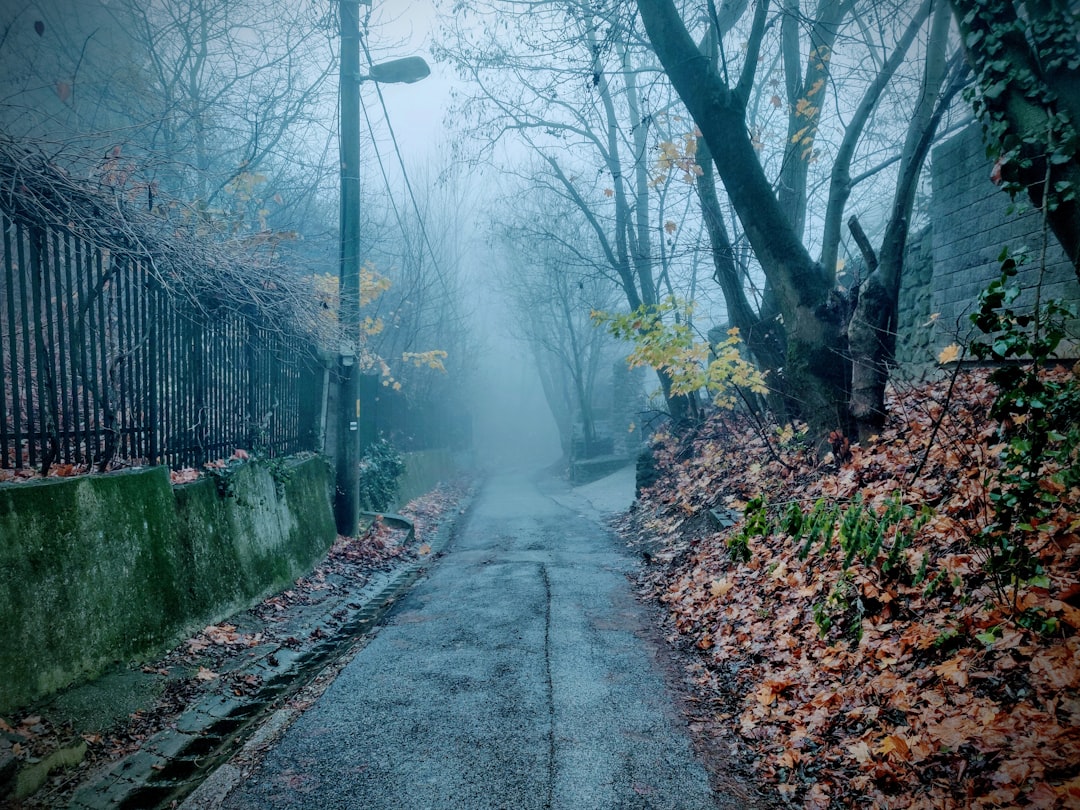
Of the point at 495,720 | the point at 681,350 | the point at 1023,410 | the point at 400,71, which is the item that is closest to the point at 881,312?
the point at 1023,410

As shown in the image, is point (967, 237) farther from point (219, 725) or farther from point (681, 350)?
point (219, 725)

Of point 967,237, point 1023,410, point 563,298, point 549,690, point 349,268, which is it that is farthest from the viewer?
point 563,298

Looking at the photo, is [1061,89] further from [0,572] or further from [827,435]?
[0,572]

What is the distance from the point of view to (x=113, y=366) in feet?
16.3

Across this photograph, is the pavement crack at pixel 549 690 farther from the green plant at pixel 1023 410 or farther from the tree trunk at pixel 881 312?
the tree trunk at pixel 881 312

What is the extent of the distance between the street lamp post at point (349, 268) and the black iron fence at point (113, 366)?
154 centimetres

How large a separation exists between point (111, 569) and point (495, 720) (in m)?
2.69

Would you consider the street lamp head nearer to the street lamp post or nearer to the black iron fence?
the street lamp post

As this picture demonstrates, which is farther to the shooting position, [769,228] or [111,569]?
[769,228]

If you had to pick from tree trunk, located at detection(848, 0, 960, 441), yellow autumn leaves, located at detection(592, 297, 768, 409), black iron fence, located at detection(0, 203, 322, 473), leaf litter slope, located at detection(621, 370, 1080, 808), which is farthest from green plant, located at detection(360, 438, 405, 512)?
tree trunk, located at detection(848, 0, 960, 441)

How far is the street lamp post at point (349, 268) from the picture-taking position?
942 centimetres

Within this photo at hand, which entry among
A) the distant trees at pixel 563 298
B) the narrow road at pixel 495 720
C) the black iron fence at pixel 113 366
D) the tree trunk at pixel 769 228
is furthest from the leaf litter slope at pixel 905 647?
the distant trees at pixel 563 298

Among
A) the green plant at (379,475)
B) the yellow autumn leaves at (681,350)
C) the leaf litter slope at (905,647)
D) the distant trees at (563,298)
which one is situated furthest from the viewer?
the distant trees at (563,298)

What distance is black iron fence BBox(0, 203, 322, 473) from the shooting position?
4.26m
